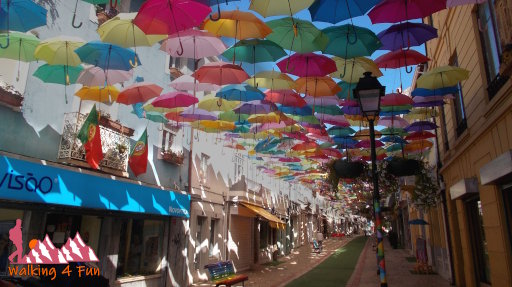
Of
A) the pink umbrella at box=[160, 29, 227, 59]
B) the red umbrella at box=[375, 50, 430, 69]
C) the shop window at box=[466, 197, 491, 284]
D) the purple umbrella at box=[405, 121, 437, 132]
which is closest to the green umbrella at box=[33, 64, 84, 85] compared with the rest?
the pink umbrella at box=[160, 29, 227, 59]

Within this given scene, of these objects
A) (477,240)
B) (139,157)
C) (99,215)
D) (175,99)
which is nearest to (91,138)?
(175,99)

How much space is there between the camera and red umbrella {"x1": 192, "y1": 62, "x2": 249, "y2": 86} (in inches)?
309

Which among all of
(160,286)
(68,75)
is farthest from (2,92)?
(160,286)

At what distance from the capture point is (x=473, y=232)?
1041 cm

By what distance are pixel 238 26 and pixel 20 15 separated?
3.97 meters

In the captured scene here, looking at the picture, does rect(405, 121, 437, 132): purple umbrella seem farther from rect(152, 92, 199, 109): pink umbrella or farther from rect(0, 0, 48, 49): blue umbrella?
rect(0, 0, 48, 49): blue umbrella

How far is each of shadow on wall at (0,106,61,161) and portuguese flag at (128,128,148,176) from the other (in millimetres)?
2548

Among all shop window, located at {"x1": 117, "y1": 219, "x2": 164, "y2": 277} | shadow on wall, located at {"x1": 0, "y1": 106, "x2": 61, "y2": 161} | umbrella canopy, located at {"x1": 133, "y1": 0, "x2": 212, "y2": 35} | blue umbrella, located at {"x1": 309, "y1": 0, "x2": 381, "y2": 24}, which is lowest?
shop window, located at {"x1": 117, "y1": 219, "x2": 164, "y2": 277}

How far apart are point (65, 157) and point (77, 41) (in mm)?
3326

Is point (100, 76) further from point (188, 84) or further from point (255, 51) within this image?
point (255, 51)

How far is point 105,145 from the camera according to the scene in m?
10.3

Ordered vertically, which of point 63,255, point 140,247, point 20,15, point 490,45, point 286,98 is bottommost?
point 140,247

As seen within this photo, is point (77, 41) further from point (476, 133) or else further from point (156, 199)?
point (476, 133)

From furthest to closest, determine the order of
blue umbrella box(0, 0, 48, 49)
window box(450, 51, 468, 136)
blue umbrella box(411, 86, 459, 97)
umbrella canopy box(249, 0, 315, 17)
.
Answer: window box(450, 51, 468, 136) < blue umbrella box(411, 86, 459, 97) < blue umbrella box(0, 0, 48, 49) < umbrella canopy box(249, 0, 315, 17)
